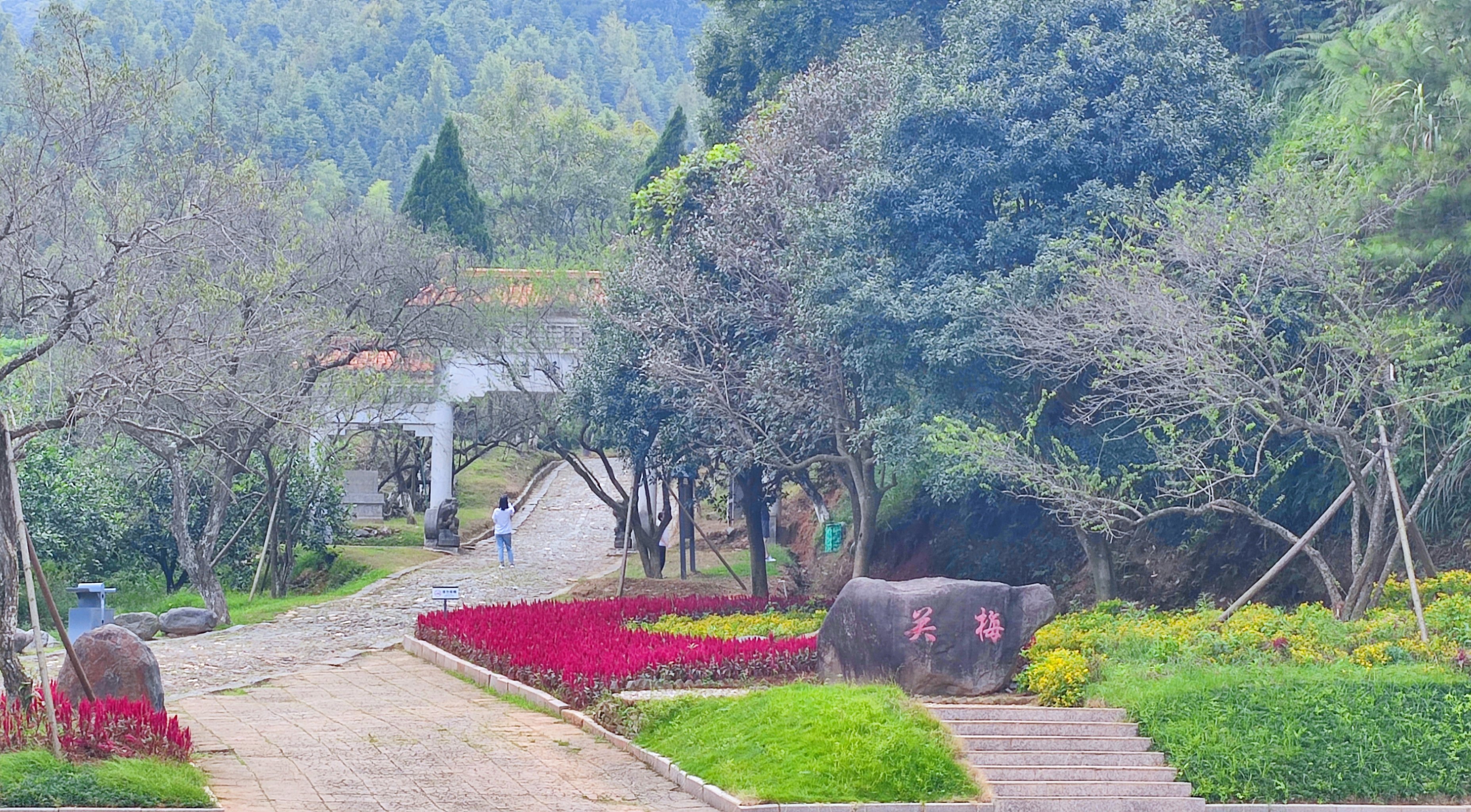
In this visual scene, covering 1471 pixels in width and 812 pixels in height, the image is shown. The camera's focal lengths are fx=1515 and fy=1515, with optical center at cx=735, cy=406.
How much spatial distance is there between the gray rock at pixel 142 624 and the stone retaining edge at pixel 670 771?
A: 608 centimetres

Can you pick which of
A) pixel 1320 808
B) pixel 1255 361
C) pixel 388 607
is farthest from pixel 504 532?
pixel 1320 808

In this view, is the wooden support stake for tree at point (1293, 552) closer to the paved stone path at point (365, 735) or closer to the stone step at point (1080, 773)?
the stone step at point (1080, 773)

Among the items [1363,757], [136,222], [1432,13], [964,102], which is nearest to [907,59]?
[964,102]

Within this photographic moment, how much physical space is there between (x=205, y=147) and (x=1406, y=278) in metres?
14.9

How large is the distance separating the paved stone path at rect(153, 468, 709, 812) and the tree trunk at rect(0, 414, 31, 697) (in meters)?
1.42

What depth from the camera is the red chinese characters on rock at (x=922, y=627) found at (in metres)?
12.8

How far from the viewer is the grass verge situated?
10.9m

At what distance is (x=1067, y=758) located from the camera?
1106cm

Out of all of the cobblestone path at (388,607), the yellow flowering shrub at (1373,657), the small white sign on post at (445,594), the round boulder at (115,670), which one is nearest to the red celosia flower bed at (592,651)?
the small white sign on post at (445,594)

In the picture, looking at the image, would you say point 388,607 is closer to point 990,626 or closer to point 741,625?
point 741,625

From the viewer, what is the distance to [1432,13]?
593 inches

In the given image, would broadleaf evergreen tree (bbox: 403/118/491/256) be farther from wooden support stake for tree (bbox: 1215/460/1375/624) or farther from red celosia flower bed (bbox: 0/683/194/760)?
red celosia flower bed (bbox: 0/683/194/760)

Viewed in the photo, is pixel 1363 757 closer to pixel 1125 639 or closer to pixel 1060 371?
pixel 1125 639

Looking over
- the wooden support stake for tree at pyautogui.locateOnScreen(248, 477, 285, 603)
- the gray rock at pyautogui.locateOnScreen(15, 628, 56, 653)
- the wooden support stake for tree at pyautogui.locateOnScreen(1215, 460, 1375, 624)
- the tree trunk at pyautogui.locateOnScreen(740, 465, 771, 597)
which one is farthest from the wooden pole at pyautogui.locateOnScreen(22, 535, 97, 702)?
the wooden support stake for tree at pyautogui.locateOnScreen(248, 477, 285, 603)
